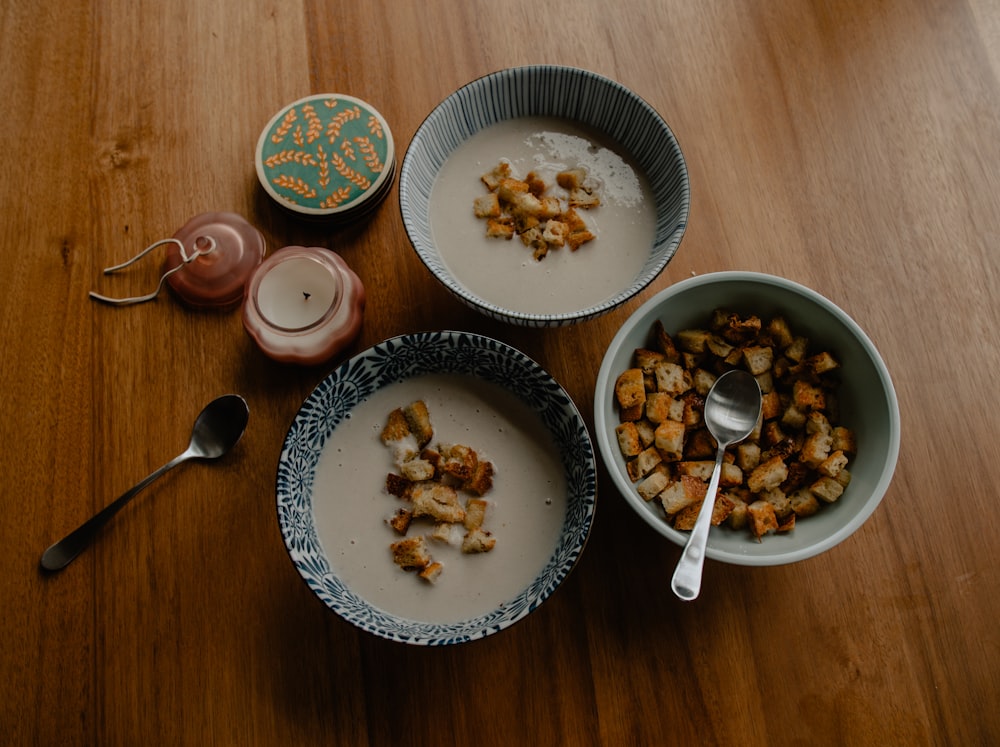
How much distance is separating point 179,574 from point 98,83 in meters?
0.90

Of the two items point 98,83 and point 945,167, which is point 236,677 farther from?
point 945,167

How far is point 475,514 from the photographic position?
Answer: 3.65ft

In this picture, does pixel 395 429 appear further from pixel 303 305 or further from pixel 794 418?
pixel 794 418

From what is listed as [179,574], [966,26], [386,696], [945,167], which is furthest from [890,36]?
[179,574]

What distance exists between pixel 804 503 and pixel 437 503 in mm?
541

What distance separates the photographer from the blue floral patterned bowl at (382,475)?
103cm

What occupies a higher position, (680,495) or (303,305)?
(303,305)

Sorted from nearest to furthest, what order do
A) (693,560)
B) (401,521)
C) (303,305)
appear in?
1. (693,560)
2. (401,521)
3. (303,305)

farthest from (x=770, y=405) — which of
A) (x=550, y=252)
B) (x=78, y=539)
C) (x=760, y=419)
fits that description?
(x=78, y=539)

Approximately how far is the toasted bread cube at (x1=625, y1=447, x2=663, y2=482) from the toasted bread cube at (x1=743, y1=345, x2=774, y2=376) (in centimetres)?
21

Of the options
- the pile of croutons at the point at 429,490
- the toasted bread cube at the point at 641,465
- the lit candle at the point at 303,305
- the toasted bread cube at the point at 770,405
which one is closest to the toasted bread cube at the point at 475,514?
the pile of croutons at the point at 429,490

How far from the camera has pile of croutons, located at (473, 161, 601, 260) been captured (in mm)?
1183

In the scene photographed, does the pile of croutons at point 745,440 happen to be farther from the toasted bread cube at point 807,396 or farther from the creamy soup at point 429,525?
the creamy soup at point 429,525

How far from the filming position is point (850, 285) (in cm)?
127
